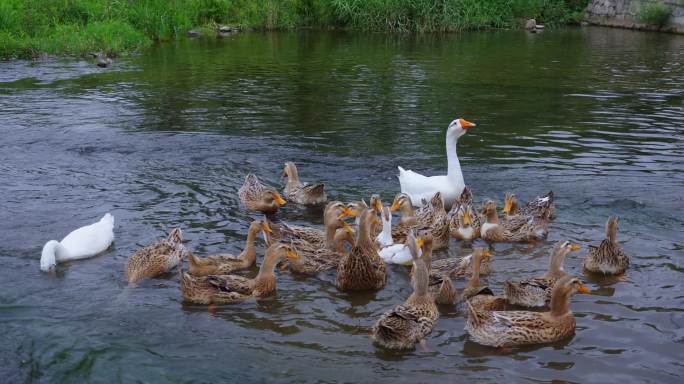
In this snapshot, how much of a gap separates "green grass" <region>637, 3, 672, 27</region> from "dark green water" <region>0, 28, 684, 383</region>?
40.0 feet

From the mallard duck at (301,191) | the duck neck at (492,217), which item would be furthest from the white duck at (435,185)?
the duck neck at (492,217)

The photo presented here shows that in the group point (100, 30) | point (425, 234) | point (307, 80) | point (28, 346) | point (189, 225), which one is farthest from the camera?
point (100, 30)

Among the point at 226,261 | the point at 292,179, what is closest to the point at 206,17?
the point at 292,179

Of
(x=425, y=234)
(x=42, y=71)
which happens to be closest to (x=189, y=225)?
(x=425, y=234)

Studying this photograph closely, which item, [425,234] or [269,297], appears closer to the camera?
[269,297]

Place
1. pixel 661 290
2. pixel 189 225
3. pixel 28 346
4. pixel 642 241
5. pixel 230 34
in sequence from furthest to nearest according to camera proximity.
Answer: pixel 230 34, pixel 189 225, pixel 642 241, pixel 661 290, pixel 28 346

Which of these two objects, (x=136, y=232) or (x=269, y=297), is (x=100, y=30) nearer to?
(x=136, y=232)

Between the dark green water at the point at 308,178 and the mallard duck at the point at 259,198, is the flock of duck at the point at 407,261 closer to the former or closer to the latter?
the mallard duck at the point at 259,198

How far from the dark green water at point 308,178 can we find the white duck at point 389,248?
0.32m

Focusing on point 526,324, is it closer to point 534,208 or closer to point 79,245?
point 534,208

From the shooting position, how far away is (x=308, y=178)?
11.8 m

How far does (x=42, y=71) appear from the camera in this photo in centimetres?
2244

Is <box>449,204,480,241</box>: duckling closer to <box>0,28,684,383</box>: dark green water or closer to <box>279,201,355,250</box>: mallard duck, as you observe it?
<box>0,28,684,383</box>: dark green water

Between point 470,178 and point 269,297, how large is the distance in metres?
5.08
